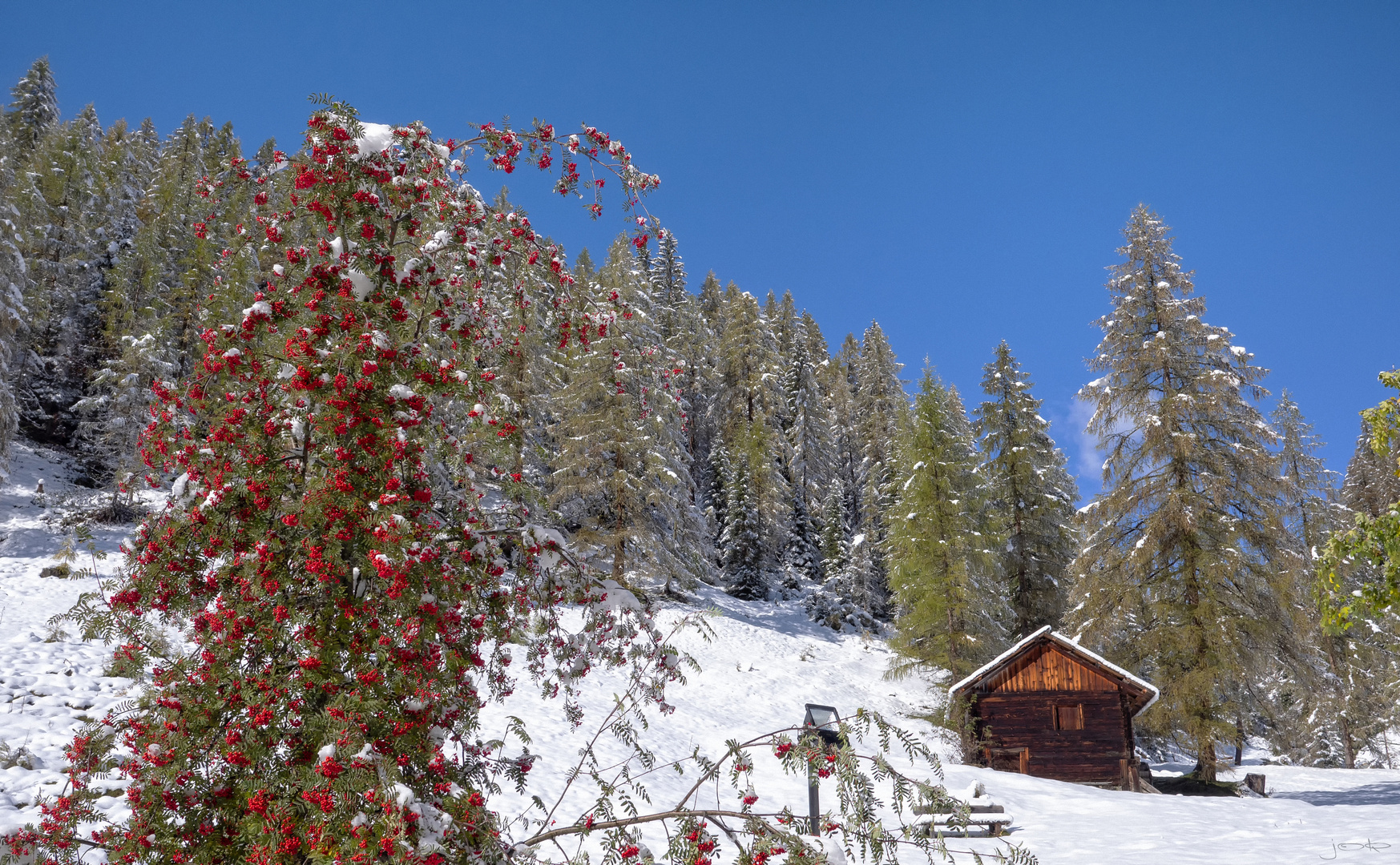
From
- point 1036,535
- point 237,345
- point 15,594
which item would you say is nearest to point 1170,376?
point 1036,535

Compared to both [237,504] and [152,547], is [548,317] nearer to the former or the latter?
[237,504]

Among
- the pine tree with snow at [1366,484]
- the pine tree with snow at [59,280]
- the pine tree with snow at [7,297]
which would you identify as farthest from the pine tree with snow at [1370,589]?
the pine tree with snow at [59,280]

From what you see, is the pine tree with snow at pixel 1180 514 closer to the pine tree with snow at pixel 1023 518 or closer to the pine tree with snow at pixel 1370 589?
the pine tree with snow at pixel 1370 589

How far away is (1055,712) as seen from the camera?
20.8 metres

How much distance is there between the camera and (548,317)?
4625 mm

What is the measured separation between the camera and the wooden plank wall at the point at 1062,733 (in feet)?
66.4

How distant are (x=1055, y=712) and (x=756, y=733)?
8417 millimetres

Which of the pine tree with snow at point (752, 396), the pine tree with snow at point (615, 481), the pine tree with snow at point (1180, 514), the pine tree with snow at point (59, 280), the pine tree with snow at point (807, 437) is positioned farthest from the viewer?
the pine tree with snow at point (807, 437)

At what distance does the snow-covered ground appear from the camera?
392 inches

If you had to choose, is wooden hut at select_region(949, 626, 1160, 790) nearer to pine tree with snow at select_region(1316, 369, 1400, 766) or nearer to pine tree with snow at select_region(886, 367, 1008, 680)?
pine tree with snow at select_region(886, 367, 1008, 680)

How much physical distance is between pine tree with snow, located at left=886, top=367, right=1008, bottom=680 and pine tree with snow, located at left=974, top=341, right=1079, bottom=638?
1.52 m

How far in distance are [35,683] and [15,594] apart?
758cm

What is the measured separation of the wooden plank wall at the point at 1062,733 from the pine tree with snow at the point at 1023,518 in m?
6.67

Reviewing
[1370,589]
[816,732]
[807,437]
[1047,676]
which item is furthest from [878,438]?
[816,732]
